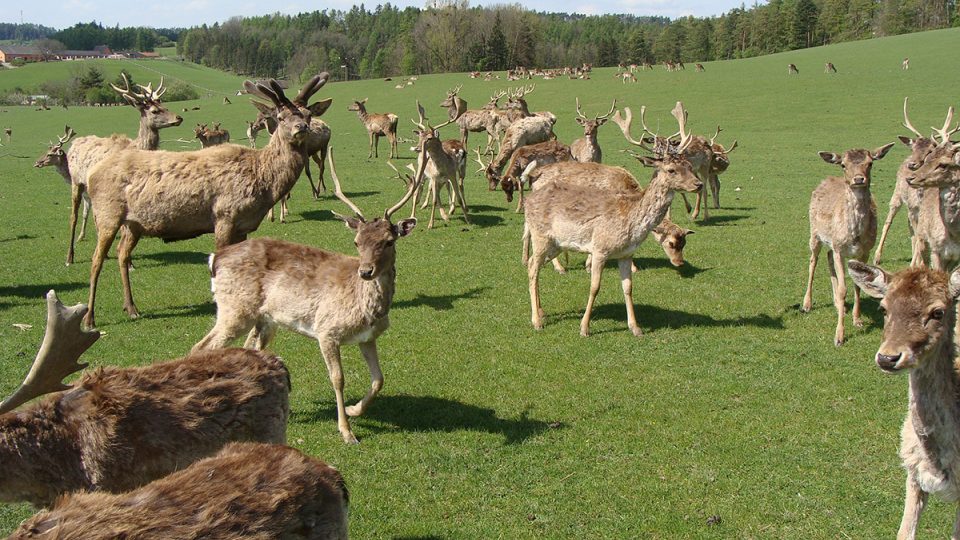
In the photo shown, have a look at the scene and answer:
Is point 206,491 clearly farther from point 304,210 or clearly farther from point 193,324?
point 304,210

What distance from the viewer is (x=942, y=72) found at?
137 feet

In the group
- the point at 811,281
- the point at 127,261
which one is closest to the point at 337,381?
the point at 127,261

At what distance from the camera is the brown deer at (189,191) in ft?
30.7

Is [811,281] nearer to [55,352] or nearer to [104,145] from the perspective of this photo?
[55,352]

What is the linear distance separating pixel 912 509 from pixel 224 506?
3833 millimetres

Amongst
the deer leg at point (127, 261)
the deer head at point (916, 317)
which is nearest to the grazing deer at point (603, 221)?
the deer head at point (916, 317)

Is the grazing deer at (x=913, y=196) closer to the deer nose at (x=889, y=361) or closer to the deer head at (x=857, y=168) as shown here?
the deer head at (x=857, y=168)

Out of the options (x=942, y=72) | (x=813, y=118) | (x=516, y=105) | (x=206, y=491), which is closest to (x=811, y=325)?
(x=206, y=491)

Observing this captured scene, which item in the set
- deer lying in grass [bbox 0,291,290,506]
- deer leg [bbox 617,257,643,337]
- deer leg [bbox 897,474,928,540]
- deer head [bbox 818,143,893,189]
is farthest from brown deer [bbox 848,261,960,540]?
deer head [bbox 818,143,893,189]

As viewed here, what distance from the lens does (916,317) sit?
4.39m

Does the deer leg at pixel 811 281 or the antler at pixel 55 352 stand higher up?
the antler at pixel 55 352

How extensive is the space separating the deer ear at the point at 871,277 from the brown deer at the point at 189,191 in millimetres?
6818

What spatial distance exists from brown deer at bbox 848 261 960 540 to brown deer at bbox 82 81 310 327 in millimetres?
7167

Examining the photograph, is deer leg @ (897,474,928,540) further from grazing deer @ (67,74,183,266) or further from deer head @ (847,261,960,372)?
grazing deer @ (67,74,183,266)
